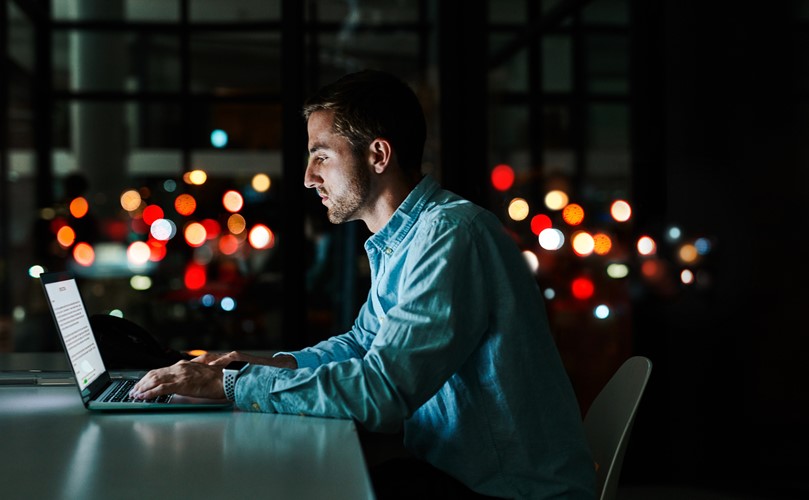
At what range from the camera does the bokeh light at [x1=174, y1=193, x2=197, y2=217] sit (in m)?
5.10

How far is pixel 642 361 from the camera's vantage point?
1.93 metres

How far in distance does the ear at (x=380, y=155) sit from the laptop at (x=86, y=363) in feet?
1.90

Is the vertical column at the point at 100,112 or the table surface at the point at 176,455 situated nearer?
the table surface at the point at 176,455

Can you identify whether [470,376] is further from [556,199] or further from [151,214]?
[151,214]

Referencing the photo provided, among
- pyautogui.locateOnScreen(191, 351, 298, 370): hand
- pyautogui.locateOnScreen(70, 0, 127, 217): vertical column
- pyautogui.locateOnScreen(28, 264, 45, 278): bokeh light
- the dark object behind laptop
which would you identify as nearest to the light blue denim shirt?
pyautogui.locateOnScreen(191, 351, 298, 370): hand

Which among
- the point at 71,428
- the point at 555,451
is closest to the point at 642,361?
the point at 555,451

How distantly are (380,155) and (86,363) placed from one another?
2.49ft

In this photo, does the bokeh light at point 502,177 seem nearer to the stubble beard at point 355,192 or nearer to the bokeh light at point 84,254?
the bokeh light at point 84,254

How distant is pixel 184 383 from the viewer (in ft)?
5.69

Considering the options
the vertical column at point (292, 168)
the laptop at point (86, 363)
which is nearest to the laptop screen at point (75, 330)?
the laptop at point (86, 363)

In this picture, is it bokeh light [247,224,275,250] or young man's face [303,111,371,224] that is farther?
bokeh light [247,224,275,250]

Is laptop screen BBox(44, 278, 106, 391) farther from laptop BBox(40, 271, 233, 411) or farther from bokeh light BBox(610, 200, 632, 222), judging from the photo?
bokeh light BBox(610, 200, 632, 222)

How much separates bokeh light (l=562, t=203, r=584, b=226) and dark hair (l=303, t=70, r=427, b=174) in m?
3.03

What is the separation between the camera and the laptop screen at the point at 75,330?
1.86 metres
